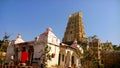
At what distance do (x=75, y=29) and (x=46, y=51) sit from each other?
31906 mm

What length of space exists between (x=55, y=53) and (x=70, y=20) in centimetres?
3339

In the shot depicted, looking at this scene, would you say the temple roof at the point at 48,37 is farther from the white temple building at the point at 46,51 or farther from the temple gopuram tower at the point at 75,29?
the temple gopuram tower at the point at 75,29

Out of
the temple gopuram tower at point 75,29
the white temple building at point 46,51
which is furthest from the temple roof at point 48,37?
the temple gopuram tower at point 75,29

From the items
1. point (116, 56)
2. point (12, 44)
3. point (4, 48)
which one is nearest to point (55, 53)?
point (12, 44)

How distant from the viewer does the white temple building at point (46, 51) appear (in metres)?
19.7

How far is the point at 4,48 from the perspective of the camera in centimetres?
2745

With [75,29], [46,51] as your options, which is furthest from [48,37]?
[75,29]

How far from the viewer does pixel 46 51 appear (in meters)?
19.2

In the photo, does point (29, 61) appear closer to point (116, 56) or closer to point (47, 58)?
point (47, 58)

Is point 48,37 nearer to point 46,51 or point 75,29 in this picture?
point 46,51

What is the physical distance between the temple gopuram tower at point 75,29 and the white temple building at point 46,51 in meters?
24.3

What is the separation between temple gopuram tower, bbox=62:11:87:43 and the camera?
49.1m

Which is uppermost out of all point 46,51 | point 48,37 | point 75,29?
point 75,29

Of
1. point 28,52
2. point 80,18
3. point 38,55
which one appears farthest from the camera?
point 80,18
